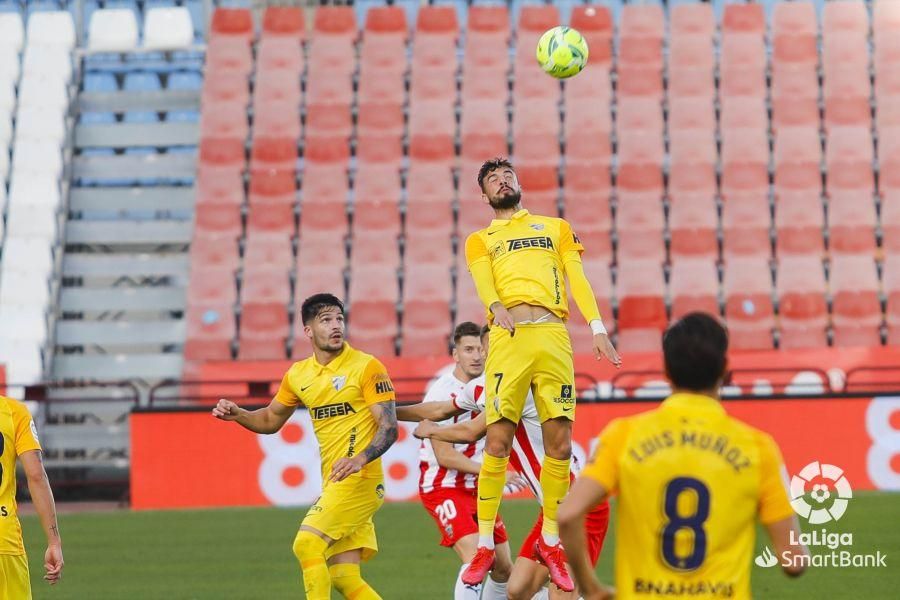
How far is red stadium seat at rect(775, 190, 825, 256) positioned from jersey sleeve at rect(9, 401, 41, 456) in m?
16.1

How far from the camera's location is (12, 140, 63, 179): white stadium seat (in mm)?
22234

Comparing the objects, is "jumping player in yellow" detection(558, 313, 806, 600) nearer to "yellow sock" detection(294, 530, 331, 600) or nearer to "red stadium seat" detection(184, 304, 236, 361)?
"yellow sock" detection(294, 530, 331, 600)

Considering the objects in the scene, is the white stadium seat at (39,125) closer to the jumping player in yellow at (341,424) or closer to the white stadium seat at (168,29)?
the white stadium seat at (168,29)

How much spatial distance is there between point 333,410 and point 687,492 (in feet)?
12.5

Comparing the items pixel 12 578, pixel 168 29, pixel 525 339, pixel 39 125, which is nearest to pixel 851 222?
pixel 168 29

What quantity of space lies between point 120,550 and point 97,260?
373 inches

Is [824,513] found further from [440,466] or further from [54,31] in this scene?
[54,31]

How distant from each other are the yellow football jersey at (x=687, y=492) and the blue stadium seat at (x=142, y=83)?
66.4 ft

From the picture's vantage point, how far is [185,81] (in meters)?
23.7

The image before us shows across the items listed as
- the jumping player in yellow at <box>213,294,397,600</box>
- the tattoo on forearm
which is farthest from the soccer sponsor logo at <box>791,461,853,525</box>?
the tattoo on forearm

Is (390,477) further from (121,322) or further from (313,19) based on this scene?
(313,19)

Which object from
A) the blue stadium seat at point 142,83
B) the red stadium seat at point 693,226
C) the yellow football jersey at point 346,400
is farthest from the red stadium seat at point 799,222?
the yellow football jersey at point 346,400

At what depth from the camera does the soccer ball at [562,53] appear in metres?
8.97

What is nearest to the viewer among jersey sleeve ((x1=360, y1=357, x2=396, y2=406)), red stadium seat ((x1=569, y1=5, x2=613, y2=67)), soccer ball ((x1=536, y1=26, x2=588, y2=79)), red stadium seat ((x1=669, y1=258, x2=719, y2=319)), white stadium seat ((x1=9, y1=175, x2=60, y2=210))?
jersey sleeve ((x1=360, y1=357, x2=396, y2=406))
